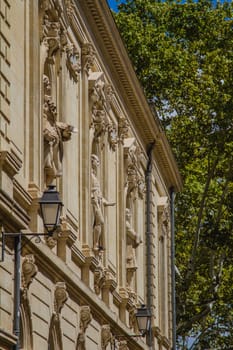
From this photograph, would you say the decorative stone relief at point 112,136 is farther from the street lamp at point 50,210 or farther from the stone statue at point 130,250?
the street lamp at point 50,210

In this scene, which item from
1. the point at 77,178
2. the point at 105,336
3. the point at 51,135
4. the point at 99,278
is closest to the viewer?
the point at 51,135

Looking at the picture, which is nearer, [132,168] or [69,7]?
[69,7]

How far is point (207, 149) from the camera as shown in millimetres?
50094

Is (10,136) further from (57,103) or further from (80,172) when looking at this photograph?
(80,172)

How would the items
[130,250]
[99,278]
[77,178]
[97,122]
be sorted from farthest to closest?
1. [130,250]
2. [97,122]
3. [99,278]
4. [77,178]

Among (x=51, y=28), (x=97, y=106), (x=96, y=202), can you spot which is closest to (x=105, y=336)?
(x=96, y=202)

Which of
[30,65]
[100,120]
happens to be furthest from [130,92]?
[30,65]

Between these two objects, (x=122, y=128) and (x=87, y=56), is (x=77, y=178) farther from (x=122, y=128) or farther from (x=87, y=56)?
(x=122, y=128)

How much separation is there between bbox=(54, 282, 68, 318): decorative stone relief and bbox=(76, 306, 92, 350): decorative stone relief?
2.68 m

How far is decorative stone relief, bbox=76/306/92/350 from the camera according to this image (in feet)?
87.7

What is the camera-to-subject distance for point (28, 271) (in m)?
20.7

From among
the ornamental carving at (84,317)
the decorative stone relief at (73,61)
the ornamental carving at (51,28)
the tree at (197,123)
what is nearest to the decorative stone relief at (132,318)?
the ornamental carving at (84,317)

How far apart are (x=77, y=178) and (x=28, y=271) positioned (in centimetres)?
683

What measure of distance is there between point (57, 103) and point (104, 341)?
6.96m
